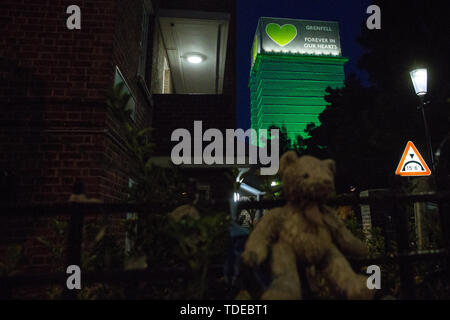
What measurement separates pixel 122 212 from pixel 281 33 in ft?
227

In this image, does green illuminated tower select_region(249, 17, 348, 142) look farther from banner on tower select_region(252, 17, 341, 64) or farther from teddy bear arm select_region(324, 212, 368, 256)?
teddy bear arm select_region(324, 212, 368, 256)

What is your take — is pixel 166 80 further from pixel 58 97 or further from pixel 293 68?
pixel 293 68

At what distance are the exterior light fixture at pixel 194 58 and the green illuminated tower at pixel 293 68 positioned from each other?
57.1 m

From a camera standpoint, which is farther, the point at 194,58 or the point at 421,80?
the point at 194,58

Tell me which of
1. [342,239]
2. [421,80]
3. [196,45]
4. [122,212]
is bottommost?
[342,239]

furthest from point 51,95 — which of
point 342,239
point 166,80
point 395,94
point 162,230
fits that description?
point 395,94

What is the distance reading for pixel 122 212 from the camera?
1.90 metres

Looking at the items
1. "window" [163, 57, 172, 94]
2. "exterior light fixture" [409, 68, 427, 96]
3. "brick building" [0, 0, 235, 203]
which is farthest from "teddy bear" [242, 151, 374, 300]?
"window" [163, 57, 172, 94]

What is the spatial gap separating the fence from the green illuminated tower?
63.4 meters

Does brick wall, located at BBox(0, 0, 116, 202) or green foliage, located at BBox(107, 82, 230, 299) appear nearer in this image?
green foliage, located at BBox(107, 82, 230, 299)

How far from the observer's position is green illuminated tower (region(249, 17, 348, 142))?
61.7 m

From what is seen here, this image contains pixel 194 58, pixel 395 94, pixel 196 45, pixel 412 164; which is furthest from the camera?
pixel 395 94

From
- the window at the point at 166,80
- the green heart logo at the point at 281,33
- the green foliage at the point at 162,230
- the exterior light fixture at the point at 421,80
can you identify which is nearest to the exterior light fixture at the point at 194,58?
the window at the point at 166,80
